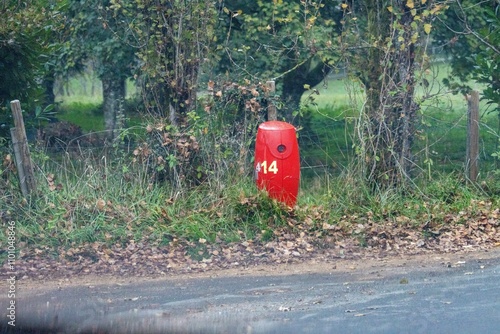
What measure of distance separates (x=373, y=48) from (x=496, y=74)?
6.67ft

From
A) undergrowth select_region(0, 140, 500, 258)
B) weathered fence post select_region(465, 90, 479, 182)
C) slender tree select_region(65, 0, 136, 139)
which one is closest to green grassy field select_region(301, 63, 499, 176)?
weathered fence post select_region(465, 90, 479, 182)

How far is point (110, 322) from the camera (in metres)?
6.13

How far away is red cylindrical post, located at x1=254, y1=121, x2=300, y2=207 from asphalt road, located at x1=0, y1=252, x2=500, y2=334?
5.13 feet

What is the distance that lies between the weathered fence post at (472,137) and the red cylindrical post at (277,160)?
2568 millimetres

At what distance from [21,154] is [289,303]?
14.0 ft

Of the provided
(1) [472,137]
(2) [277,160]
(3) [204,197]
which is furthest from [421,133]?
(3) [204,197]

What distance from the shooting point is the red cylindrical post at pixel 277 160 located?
902 centimetres

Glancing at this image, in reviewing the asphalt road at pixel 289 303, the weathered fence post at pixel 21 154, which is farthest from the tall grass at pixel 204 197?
the asphalt road at pixel 289 303

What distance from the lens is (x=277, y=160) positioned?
9031 millimetres

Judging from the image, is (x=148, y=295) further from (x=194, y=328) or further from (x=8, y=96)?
(x=8, y=96)

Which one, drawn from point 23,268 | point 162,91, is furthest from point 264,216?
point 23,268

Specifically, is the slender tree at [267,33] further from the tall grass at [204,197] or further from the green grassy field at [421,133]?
the tall grass at [204,197]

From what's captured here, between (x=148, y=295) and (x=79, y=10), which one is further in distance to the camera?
(x=79, y=10)

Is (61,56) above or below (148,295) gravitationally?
above
